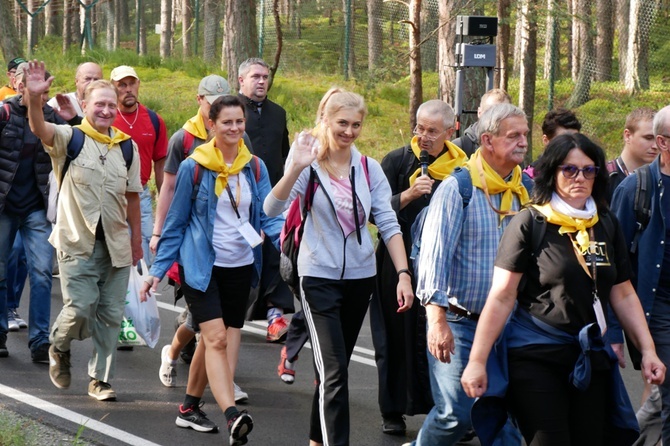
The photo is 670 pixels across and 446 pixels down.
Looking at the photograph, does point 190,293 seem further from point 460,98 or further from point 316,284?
point 460,98

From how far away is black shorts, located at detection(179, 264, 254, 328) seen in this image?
19.9ft

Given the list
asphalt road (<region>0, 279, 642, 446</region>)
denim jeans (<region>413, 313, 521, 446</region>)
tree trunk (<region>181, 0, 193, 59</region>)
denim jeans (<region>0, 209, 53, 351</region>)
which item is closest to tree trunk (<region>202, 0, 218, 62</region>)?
tree trunk (<region>181, 0, 193, 59</region>)

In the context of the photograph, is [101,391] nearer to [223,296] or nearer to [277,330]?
[223,296]

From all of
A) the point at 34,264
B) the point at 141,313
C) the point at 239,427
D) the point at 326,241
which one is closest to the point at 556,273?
the point at 326,241

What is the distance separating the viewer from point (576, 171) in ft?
14.4

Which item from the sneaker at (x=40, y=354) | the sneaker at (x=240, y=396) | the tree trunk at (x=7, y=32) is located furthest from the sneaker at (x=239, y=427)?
the tree trunk at (x=7, y=32)

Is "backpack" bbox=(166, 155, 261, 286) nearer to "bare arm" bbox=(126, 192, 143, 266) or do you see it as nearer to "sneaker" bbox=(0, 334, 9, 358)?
"bare arm" bbox=(126, 192, 143, 266)

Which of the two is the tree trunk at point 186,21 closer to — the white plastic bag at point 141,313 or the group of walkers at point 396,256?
the white plastic bag at point 141,313

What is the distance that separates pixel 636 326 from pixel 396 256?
1476 mm

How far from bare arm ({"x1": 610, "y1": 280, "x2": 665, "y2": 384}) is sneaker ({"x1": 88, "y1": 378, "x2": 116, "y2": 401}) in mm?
3585

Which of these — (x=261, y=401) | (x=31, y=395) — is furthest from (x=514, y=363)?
(x=31, y=395)

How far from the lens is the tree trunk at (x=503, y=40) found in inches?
565

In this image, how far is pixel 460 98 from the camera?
35.8 feet

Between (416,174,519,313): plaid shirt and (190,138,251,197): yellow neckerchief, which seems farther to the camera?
(190,138,251,197): yellow neckerchief
